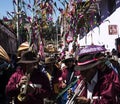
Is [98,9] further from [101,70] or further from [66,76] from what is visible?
[101,70]

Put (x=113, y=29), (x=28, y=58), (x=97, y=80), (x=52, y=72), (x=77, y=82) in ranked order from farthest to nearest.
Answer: (x=113, y=29) < (x=52, y=72) < (x=28, y=58) < (x=77, y=82) < (x=97, y=80)

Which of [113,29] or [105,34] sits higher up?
[113,29]

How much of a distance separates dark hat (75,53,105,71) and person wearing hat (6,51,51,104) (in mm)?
1237

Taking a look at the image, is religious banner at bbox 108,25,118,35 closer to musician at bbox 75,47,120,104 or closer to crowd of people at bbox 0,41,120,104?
crowd of people at bbox 0,41,120,104

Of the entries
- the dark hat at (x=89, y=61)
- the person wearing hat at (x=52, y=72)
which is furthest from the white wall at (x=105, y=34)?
the dark hat at (x=89, y=61)

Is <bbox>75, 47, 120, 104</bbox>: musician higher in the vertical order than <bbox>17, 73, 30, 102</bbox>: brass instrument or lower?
higher

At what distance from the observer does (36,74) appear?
6.10 meters

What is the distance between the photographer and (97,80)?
470 centimetres

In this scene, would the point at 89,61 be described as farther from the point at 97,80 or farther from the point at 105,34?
the point at 105,34

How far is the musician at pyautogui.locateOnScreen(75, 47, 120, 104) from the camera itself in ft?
15.2

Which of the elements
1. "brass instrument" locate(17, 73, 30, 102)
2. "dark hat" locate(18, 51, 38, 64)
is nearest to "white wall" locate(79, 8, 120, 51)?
"dark hat" locate(18, 51, 38, 64)

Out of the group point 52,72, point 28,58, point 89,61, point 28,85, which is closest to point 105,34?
point 52,72

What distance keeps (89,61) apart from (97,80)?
21 centimetres

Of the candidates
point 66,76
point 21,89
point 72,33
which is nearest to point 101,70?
point 21,89
